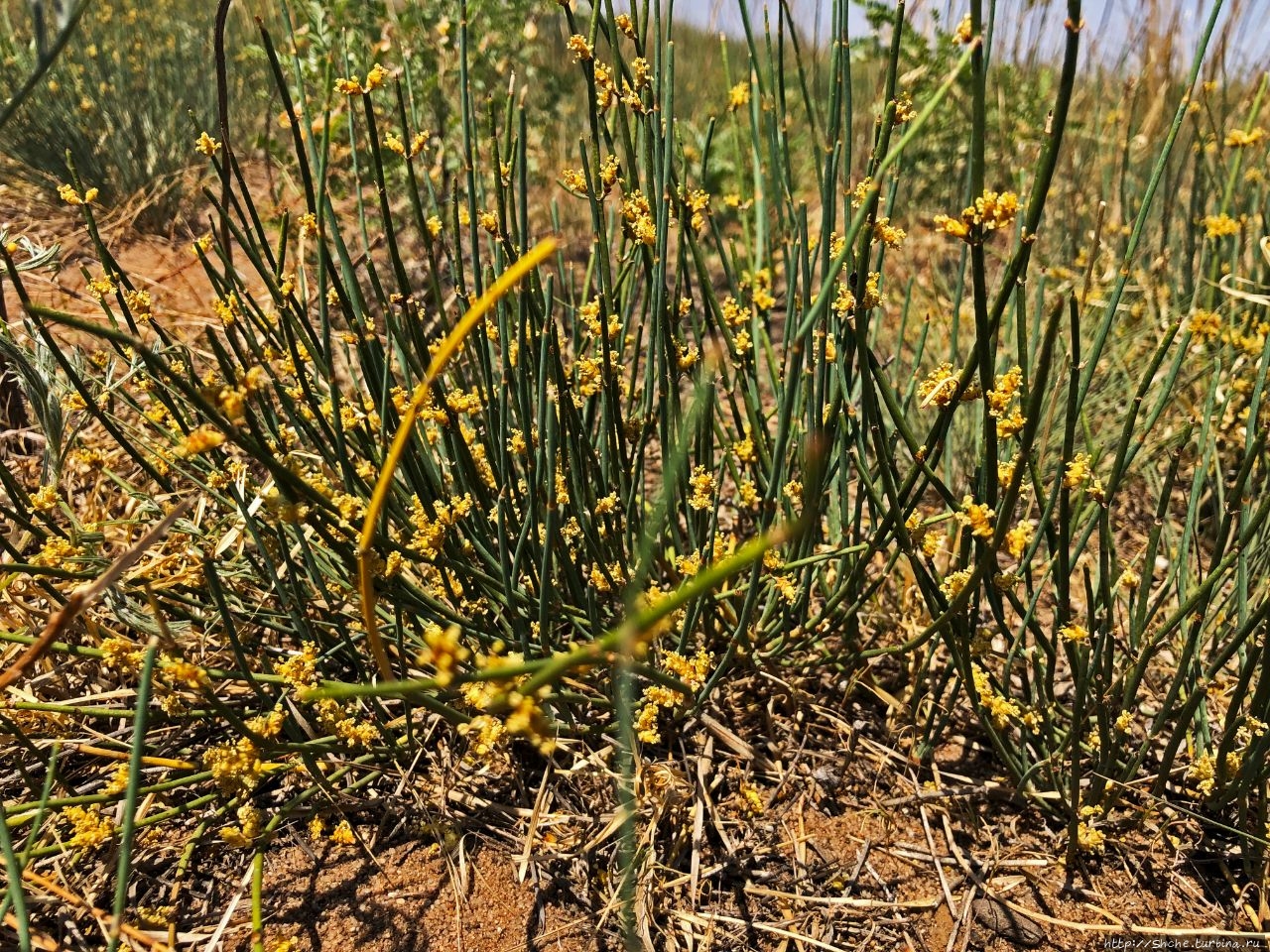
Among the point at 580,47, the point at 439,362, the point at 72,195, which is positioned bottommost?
the point at 439,362

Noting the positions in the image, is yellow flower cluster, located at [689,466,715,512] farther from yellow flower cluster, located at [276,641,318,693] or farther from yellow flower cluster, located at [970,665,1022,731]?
yellow flower cluster, located at [276,641,318,693]

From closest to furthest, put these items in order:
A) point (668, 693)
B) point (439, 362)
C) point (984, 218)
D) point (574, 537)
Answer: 1. point (439, 362)
2. point (984, 218)
3. point (668, 693)
4. point (574, 537)

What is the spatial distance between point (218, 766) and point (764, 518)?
0.79m

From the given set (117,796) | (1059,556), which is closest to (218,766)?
(117,796)

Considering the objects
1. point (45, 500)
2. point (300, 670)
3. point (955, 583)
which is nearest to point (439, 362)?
point (300, 670)

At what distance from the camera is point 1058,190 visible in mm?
3291

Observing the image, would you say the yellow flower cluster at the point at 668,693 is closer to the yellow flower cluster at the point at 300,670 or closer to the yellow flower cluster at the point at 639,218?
the yellow flower cluster at the point at 300,670

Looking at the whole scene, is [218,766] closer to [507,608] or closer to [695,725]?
[507,608]

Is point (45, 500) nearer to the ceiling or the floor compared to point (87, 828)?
nearer to the ceiling

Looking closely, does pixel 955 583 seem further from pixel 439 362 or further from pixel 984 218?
pixel 439 362

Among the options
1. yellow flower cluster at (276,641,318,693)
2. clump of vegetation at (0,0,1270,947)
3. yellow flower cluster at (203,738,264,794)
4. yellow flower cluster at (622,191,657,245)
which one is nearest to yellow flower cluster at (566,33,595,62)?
clump of vegetation at (0,0,1270,947)

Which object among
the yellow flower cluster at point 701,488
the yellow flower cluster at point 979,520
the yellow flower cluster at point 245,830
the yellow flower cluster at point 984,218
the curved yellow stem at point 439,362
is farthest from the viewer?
the yellow flower cluster at point 701,488

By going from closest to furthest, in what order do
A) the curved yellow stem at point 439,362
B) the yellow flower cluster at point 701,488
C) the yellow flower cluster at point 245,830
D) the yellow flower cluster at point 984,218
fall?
the curved yellow stem at point 439,362, the yellow flower cluster at point 984,218, the yellow flower cluster at point 245,830, the yellow flower cluster at point 701,488

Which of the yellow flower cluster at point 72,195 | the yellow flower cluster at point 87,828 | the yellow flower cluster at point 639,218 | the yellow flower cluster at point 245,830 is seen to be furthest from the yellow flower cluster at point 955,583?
the yellow flower cluster at point 72,195
